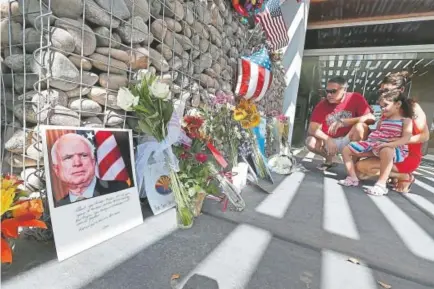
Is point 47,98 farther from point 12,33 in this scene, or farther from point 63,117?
point 12,33

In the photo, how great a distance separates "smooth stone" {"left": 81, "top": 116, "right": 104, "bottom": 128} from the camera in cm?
109

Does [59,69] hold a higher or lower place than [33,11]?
lower

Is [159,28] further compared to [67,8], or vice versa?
[159,28]

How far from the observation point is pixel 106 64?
1.13 m

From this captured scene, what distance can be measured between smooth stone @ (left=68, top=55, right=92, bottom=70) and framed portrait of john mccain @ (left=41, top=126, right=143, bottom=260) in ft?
0.92

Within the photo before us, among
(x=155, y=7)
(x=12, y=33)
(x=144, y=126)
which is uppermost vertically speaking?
(x=155, y=7)

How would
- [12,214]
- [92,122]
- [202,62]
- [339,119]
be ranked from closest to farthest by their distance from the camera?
[12,214]
[92,122]
[202,62]
[339,119]

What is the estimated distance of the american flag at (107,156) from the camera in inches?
40.2

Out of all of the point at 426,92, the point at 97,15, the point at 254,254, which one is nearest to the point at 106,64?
the point at 97,15

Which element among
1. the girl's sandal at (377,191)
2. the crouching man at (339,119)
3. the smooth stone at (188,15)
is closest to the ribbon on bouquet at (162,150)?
the smooth stone at (188,15)

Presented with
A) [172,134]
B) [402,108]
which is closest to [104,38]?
[172,134]

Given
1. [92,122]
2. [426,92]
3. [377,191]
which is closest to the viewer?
[92,122]

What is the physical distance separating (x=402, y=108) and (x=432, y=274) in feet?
5.74

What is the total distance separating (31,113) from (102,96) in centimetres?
29
